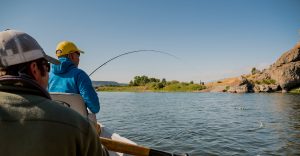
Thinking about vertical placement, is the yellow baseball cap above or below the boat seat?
above

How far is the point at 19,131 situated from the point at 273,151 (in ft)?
32.2

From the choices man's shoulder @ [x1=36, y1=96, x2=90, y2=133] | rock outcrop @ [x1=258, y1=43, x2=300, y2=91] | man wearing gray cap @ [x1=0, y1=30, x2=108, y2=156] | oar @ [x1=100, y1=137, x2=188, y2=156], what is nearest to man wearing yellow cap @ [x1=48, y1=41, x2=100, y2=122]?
oar @ [x1=100, y1=137, x2=188, y2=156]

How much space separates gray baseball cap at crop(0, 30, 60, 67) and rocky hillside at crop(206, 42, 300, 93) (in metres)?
63.4

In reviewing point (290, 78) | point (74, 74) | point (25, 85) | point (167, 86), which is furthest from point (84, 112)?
point (167, 86)

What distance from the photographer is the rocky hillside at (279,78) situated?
5812 centimetres

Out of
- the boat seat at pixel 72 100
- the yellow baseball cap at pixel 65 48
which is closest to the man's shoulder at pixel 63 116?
the boat seat at pixel 72 100

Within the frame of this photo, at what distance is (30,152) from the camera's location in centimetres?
142

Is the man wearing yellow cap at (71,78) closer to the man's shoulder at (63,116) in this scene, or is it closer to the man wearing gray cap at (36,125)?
the man wearing gray cap at (36,125)

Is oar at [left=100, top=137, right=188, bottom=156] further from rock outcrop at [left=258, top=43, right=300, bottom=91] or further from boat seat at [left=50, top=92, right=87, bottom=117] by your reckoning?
rock outcrop at [left=258, top=43, right=300, bottom=91]

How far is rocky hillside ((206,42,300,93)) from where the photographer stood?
2288 inches

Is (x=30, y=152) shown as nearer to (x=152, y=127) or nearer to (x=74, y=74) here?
(x=74, y=74)

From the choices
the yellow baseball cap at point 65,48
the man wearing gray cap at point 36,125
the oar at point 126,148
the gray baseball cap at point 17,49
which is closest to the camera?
the man wearing gray cap at point 36,125

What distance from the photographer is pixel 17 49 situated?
1762mm

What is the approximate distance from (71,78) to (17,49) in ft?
9.32
